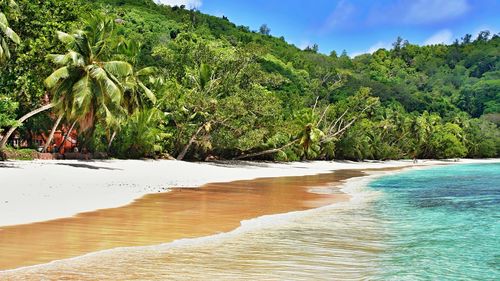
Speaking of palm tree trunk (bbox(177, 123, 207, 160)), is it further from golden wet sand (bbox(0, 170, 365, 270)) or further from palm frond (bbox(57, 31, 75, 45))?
golden wet sand (bbox(0, 170, 365, 270))

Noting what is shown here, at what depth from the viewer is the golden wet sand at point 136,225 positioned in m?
7.92

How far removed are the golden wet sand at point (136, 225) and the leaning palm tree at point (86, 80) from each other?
1019 cm

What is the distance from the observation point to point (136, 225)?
34.9 ft

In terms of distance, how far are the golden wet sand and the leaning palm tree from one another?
33.4 ft

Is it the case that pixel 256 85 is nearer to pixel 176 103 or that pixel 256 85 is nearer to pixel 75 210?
pixel 176 103

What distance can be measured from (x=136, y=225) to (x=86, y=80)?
17.1 metres

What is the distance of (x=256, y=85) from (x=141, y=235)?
36601mm

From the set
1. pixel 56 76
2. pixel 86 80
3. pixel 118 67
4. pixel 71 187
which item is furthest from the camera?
pixel 118 67

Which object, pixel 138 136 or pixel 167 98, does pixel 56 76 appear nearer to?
pixel 138 136

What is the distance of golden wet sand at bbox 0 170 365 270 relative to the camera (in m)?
7.92

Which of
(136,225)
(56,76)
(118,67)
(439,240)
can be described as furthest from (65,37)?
(439,240)

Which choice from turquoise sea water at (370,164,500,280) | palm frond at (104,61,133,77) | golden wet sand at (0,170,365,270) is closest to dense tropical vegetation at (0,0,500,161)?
palm frond at (104,61,133,77)

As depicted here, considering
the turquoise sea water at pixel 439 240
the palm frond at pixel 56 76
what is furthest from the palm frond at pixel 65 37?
the turquoise sea water at pixel 439 240

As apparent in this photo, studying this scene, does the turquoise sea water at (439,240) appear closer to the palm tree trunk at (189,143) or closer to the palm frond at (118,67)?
the palm frond at (118,67)
